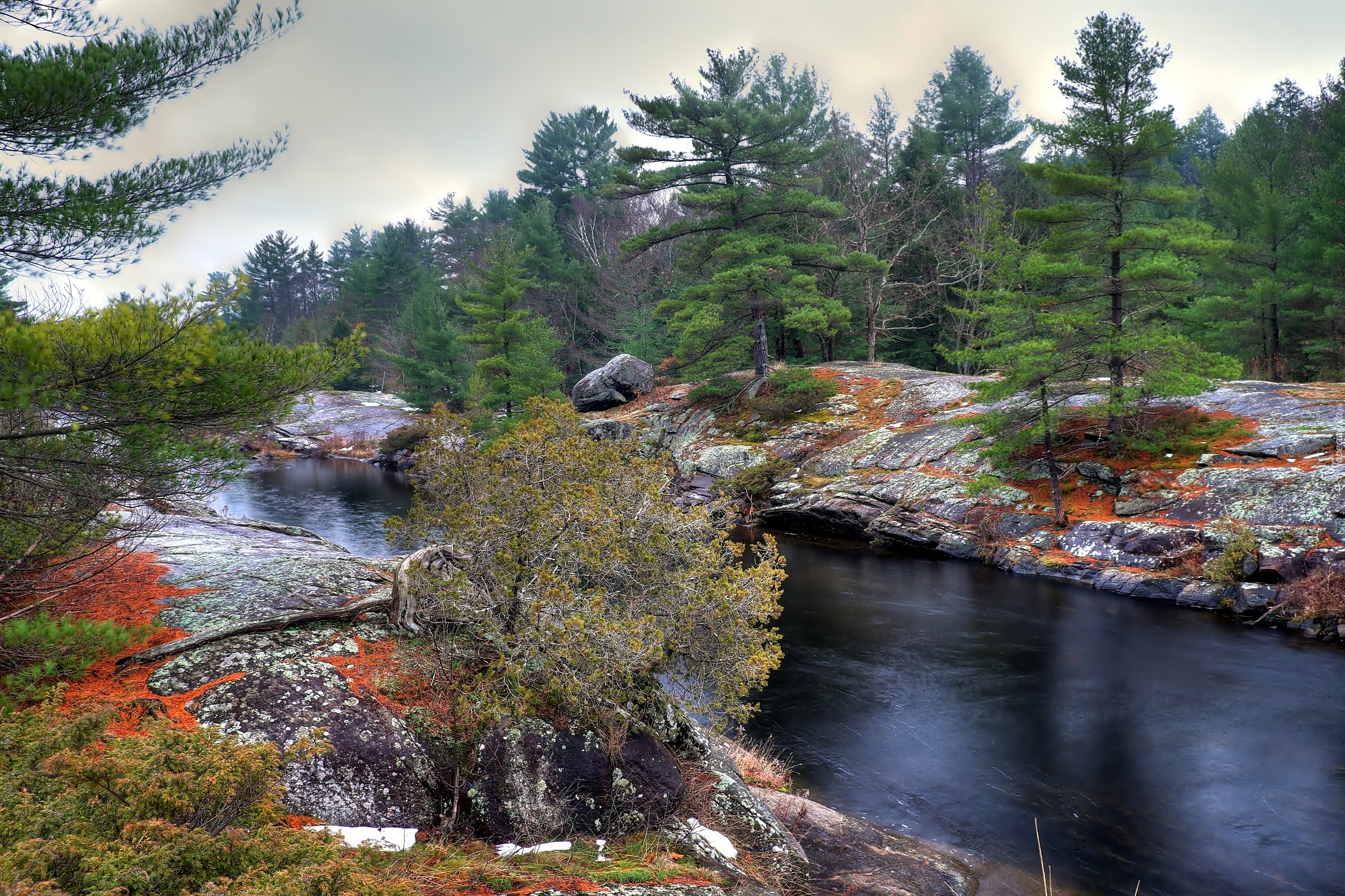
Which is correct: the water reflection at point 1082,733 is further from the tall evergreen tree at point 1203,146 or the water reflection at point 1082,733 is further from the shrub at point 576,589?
the tall evergreen tree at point 1203,146

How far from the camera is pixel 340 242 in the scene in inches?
3364

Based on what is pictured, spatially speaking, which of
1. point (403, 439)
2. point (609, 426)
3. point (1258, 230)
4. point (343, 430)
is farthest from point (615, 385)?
point (1258, 230)

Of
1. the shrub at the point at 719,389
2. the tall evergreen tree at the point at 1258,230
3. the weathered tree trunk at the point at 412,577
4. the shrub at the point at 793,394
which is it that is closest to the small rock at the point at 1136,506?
the tall evergreen tree at the point at 1258,230

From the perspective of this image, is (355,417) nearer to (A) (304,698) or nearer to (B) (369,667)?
(B) (369,667)

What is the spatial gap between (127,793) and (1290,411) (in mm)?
23477

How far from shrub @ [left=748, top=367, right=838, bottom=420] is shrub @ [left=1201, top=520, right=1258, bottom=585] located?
1486 cm

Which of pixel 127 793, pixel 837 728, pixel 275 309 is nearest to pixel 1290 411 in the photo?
pixel 837 728

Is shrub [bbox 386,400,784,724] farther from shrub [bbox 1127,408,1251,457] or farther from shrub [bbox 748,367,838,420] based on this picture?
shrub [bbox 748,367,838,420]

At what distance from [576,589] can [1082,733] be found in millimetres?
8197

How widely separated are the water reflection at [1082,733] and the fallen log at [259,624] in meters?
5.80

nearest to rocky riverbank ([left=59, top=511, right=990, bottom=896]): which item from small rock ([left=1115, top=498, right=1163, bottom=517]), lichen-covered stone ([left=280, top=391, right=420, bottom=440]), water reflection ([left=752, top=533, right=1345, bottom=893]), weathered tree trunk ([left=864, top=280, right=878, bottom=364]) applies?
water reflection ([left=752, top=533, right=1345, bottom=893])

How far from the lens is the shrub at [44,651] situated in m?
4.81

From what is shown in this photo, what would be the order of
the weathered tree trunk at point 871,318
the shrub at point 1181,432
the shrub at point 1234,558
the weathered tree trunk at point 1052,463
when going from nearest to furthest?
1. the shrub at point 1234,558
2. the shrub at point 1181,432
3. the weathered tree trunk at point 1052,463
4. the weathered tree trunk at point 871,318

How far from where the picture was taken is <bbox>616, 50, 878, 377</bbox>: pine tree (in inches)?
1068
